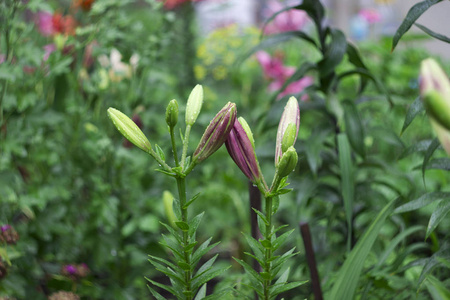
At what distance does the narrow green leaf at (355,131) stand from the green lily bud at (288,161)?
18.4 inches

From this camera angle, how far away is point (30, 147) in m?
1.26

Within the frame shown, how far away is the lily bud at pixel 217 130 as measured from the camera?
0.50 m

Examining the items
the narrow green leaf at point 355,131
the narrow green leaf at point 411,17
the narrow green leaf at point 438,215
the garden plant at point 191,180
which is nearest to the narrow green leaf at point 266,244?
the garden plant at point 191,180

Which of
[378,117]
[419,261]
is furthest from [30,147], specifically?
[378,117]

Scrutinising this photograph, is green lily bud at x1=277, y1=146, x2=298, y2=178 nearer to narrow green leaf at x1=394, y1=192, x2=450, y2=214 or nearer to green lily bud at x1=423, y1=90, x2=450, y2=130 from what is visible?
green lily bud at x1=423, y1=90, x2=450, y2=130

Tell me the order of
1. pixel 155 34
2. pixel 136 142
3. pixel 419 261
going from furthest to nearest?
1. pixel 155 34
2. pixel 419 261
3. pixel 136 142

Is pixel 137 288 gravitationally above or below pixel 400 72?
below

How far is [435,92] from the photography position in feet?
1.19

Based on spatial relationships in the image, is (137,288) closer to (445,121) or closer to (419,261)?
(419,261)

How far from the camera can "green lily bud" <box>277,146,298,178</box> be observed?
0.48 metres

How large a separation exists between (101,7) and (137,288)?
766mm

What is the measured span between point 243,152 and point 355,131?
46 centimetres

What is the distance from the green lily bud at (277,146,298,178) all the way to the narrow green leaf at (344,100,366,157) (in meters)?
0.47

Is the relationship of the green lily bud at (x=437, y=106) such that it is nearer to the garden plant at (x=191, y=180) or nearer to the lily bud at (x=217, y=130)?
the garden plant at (x=191, y=180)
